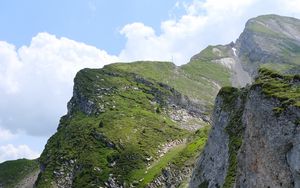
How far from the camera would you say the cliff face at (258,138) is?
160ft

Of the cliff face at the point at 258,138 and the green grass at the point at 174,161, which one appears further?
the green grass at the point at 174,161

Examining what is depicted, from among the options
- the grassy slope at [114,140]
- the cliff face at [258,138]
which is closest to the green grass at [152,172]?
the grassy slope at [114,140]

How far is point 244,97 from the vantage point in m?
67.3

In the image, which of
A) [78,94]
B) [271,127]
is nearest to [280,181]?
[271,127]

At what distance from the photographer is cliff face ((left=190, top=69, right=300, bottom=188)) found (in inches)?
1917

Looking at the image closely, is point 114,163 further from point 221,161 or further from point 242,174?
point 242,174

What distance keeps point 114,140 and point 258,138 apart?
10430 cm

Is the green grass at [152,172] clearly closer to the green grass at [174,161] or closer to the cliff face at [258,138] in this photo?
the green grass at [174,161]

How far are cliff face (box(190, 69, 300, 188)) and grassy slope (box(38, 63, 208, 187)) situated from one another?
6283 cm

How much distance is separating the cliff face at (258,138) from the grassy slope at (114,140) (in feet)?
206

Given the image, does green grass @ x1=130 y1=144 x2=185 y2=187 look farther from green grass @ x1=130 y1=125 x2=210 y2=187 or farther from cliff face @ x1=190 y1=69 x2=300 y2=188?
cliff face @ x1=190 y1=69 x2=300 y2=188

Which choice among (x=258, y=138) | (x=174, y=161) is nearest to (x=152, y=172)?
(x=174, y=161)

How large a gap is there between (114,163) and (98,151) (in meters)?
9.30

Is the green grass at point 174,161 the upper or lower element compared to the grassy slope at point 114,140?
lower
